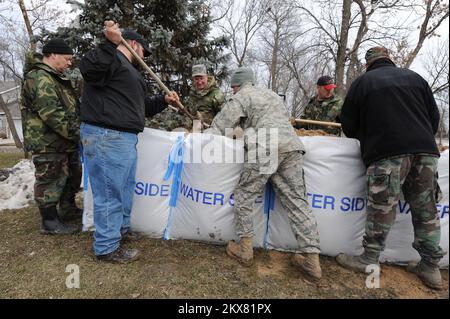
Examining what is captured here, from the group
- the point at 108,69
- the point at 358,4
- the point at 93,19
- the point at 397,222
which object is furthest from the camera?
the point at 358,4

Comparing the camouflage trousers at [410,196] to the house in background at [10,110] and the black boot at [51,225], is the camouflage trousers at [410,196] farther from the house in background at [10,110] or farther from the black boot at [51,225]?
the house in background at [10,110]

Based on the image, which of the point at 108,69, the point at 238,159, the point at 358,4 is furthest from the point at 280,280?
the point at 358,4

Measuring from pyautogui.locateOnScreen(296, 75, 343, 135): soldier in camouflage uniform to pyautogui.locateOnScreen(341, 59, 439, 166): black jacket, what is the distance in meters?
1.64

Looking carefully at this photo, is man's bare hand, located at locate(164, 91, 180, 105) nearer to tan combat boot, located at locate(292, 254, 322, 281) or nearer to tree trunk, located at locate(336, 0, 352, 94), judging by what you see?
tan combat boot, located at locate(292, 254, 322, 281)

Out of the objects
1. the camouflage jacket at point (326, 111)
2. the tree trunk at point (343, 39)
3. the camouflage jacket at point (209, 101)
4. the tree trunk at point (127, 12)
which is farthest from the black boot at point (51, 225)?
the tree trunk at point (343, 39)

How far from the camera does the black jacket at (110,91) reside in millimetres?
2295

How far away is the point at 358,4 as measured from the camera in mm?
8914

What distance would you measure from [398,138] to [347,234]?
94 cm

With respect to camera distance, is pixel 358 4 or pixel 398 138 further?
pixel 358 4

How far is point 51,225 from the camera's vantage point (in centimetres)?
317

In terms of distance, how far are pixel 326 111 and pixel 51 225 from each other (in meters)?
3.63

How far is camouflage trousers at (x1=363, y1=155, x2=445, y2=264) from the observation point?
7.39ft
